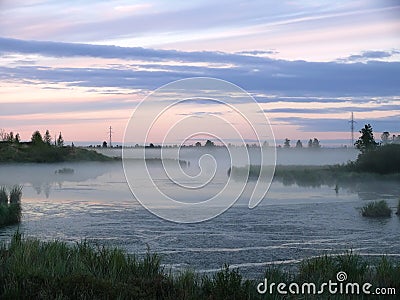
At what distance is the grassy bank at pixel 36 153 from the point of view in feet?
226

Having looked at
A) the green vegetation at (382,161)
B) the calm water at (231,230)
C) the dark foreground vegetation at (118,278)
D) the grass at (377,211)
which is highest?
the green vegetation at (382,161)

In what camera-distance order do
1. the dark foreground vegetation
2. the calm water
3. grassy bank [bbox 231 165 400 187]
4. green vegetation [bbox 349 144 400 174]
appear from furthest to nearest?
green vegetation [bbox 349 144 400 174], grassy bank [bbox 231 165 400 187], the calm water, the dark foreground vegetation

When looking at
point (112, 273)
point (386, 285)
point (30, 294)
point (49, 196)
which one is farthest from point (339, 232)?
point (49, 196)

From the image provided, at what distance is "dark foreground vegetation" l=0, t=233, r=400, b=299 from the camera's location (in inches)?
351

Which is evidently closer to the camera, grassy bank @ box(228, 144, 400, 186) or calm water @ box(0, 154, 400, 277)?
calm water @ box(0, 154, 400, 277)

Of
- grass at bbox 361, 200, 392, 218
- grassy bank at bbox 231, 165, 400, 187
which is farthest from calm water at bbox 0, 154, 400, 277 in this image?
grassy bank at bbox 231, 165, 400, 187

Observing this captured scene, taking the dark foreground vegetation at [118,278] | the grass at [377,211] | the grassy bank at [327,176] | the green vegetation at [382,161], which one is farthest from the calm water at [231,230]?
the green vegetation at [382,161]

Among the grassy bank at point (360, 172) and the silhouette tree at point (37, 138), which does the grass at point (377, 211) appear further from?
the silhouette tree at point (37, 138)

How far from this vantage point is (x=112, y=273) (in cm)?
1005

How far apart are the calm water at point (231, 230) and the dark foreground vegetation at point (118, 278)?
2.80 meters

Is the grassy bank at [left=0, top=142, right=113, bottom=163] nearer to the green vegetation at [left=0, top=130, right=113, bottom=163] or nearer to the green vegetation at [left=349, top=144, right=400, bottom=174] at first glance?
the green vegetation at [left=0, top=130, right=113, bottom=163]

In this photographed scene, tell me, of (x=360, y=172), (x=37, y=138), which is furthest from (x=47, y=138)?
(x=360, y=172)

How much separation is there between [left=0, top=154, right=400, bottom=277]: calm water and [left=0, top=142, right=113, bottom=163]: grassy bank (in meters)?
35.9

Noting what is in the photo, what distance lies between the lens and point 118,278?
988 cm
